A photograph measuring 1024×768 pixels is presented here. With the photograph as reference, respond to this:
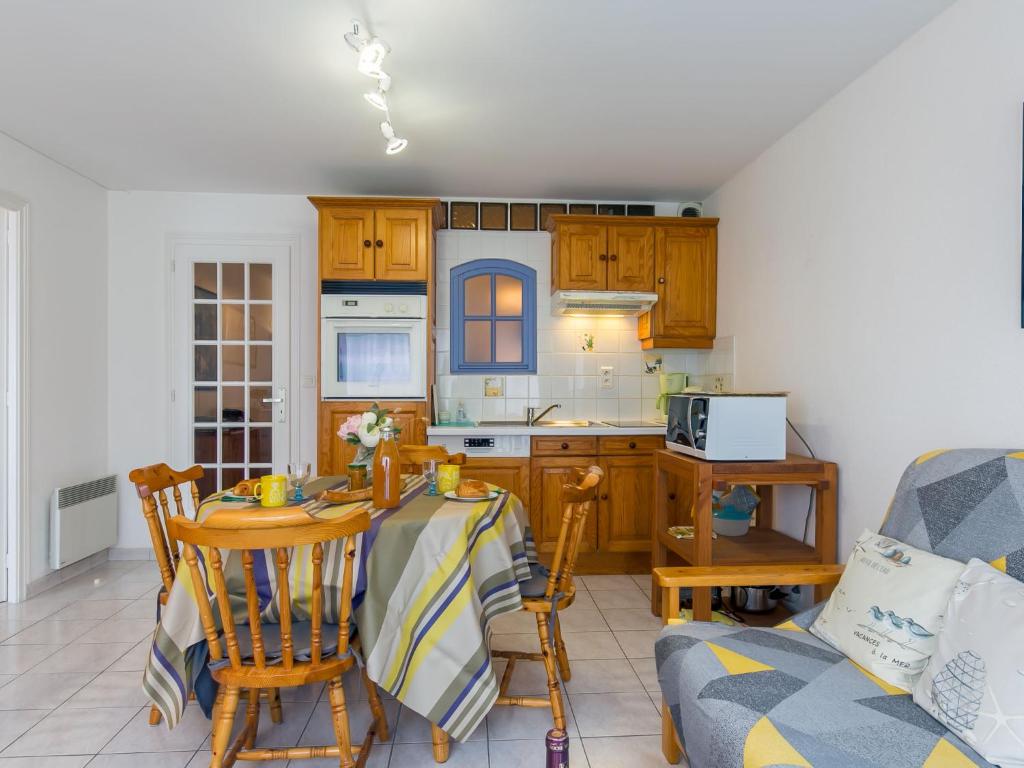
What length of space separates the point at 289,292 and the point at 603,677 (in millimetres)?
3319

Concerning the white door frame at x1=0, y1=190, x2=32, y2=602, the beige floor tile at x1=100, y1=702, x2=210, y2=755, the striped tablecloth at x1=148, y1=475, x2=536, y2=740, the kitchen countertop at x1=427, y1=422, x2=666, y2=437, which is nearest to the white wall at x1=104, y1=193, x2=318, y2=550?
the white door frame at x1=0, y1=190, x2=32, y2=602

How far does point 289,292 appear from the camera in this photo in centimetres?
442

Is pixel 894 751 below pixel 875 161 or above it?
below

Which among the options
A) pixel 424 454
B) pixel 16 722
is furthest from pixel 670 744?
pixel 16 722

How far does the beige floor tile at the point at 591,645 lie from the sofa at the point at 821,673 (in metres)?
0.79

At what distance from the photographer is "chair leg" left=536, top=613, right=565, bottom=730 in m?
2.08

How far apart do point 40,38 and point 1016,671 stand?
3699mm

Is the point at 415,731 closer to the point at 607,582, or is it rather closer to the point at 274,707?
the point at 274,707

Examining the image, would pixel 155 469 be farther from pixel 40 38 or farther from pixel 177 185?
pixel 177 185

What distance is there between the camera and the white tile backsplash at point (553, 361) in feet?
14.8

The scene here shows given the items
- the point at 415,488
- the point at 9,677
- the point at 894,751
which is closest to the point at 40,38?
the point at 415,488

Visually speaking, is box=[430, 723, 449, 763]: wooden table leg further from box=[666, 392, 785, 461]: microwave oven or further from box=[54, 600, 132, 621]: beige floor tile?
box=[54, 600, 132, 621]: beige floor tile

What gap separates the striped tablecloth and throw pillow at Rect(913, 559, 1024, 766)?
3.93 feet

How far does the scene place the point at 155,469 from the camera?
7.65 ft
